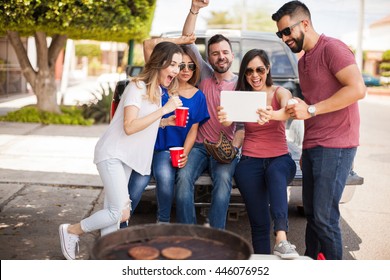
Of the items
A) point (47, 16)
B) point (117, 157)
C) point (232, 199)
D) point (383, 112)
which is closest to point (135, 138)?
point (117, 157)

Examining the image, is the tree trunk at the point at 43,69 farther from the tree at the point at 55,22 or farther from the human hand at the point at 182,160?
the human hand at the point at 182,160

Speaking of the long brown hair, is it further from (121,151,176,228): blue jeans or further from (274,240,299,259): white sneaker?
(274,240,299,259): white sneaker

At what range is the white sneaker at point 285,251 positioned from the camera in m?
3.81

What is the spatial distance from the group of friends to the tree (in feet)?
19.4

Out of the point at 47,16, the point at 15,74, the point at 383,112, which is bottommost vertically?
the point at 383,112

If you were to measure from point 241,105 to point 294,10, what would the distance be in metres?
0.74

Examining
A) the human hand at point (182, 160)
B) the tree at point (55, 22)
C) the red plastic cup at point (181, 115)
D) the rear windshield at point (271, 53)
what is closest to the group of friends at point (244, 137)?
the human hand at point (182, 160)

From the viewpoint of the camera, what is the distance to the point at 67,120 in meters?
13.9

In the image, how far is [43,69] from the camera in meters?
13.7

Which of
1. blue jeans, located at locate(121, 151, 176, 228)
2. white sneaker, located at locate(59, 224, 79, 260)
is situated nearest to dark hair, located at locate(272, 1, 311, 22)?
blue jeans, located at locate(121, 151, 176, 228)

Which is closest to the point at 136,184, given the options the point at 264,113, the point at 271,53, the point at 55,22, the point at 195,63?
the point at 195,63

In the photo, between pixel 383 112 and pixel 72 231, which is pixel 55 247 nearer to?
pixel 72 231

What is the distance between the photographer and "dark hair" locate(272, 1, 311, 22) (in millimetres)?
3916
